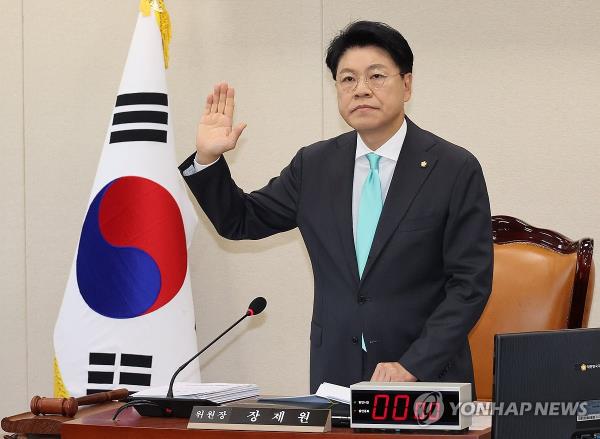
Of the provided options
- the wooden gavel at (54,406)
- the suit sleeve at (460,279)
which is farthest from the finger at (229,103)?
the wooden gavel at (54,406)

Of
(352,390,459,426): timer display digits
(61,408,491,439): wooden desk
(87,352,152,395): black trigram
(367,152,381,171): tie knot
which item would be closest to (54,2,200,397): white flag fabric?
(87,352,152,395): black trigram

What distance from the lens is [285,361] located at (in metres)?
4.29

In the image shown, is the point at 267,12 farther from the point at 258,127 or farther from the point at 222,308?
the point at 222,308

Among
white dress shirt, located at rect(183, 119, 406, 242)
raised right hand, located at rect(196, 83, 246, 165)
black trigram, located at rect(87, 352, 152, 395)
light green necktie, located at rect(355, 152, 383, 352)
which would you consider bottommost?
black trigram, located at rect(87, 352, 152, 395)

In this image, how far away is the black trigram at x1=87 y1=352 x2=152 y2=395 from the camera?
11.8 feet

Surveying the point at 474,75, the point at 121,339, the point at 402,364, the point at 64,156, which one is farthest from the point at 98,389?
the point at 474,75

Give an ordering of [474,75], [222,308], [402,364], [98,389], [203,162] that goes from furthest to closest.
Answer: [222,308] < [474,75] < [98,389] < [203,162] < [402,364]

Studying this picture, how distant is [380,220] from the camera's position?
257 centimetres

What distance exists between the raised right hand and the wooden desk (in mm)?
780

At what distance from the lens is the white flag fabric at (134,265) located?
3.61m

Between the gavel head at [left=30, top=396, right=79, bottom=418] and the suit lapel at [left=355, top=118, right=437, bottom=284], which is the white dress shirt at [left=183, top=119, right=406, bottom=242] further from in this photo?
the gavel head at [left=30, top=396, right=79, bottom=418]

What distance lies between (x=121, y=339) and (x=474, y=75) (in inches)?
71.5

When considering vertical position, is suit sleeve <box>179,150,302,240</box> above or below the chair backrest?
above

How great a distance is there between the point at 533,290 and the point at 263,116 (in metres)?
1.73
